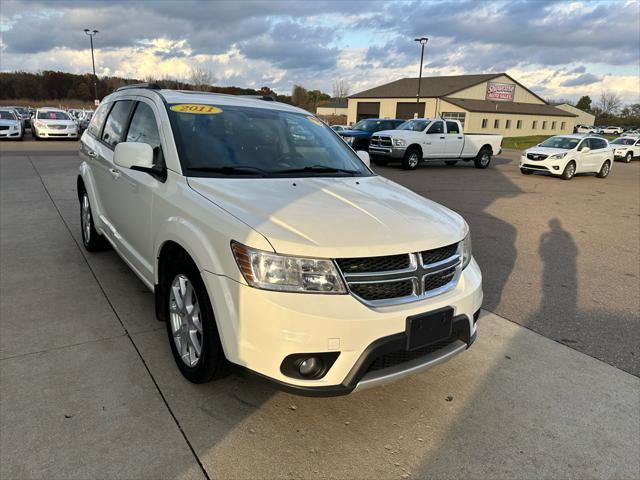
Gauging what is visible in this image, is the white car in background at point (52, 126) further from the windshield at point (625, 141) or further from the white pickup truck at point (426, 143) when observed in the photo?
the windshield at point (625, 141)

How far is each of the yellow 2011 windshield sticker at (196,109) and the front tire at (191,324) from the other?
1.22m

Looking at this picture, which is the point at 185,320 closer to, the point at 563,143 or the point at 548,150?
the point at 548,150

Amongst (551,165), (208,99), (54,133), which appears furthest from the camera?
(54,133)

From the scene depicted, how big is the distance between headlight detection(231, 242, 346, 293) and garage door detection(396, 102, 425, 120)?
57.2 meters

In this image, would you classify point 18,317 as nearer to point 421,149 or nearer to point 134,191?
point 134,191

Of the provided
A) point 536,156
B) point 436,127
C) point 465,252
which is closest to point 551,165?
point 536,156

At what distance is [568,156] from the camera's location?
1697 cm

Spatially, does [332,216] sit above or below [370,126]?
below

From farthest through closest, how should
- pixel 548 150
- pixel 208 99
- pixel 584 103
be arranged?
pixel 584 103, pixel 548 150, pixel 208 99

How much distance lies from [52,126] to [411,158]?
16846mm

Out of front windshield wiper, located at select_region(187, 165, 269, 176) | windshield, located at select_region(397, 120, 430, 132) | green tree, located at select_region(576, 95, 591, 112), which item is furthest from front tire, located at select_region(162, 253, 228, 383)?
green tree, located at select_region(576, 95, 591, 112)

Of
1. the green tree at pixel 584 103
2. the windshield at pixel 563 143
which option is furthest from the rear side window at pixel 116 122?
the green tree at pixel 584 103

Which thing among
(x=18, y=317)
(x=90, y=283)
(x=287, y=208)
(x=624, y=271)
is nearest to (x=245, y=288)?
(x=287, y=208)

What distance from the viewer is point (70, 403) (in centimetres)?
276
